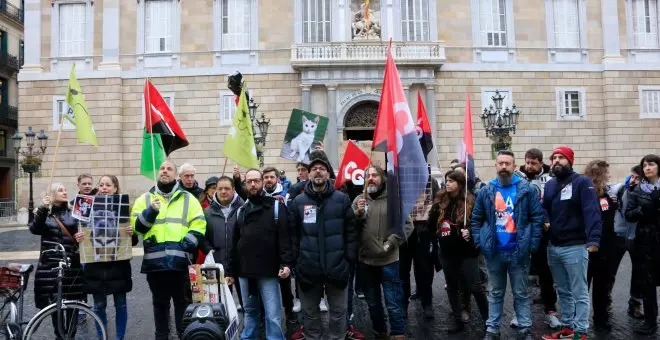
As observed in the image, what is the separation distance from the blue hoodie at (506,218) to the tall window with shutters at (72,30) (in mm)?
22601

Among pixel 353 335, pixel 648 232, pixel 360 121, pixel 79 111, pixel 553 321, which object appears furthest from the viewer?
pixel 360 121

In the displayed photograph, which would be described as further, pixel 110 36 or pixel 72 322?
pixel 110 36

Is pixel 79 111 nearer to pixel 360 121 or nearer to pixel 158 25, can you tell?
pixel 360 121

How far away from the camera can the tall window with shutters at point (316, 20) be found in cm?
2397

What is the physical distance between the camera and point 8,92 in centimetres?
3512

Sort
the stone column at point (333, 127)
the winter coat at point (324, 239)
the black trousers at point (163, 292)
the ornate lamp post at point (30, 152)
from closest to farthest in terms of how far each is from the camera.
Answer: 1. the winter coat at point (324, 239)
2. the black trousers at point (163, 292)
3. the ornate lamp post at point (30, 152)
4. the stone column at point (333, 127)

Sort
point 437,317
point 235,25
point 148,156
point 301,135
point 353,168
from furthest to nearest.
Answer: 1. point 235,25
2. point 301,135
3. point 353,168
4. point 437,317
5. point 148,156

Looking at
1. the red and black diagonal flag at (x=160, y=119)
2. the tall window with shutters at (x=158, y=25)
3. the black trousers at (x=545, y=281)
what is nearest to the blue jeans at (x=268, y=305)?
the red and black diagonal flag at (x=160, y=119)

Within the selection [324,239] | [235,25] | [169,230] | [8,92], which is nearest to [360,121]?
[235,25]

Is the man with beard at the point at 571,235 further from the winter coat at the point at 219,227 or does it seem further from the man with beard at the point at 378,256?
the winter coat at the point at 219,227

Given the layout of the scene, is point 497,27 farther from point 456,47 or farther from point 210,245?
point 210,245

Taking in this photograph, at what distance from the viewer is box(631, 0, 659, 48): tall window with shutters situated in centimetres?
2470

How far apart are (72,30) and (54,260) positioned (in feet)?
69.4

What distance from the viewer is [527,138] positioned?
947 inches
